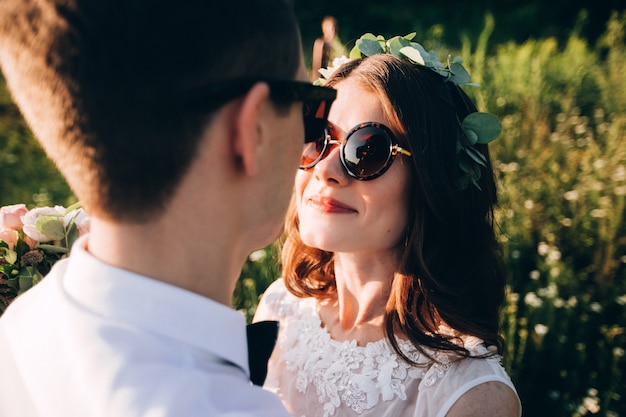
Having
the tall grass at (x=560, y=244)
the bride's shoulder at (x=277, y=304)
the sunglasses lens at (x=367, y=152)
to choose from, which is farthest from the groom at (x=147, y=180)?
the tall grass at (x=560, y=244)

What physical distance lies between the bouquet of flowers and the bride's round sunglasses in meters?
0.85

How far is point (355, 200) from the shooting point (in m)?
2.05

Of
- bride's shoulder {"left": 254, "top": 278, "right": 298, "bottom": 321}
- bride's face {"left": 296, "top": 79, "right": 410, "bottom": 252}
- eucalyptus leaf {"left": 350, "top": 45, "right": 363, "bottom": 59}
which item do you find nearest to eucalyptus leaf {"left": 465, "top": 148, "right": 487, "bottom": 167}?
bride's face {"left": 296, "top": 79, "right": 410, "bottom": 252}

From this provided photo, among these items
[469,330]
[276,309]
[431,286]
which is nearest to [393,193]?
[431,286]

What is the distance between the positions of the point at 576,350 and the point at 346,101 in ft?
7.69

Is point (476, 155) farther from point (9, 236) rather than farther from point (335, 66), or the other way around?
point (9, 236)

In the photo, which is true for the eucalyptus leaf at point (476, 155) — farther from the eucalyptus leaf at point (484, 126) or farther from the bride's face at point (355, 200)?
the bride's face at point (355, 200)

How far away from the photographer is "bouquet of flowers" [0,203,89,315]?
1719 mm

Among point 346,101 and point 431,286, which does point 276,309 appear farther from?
point 346,101

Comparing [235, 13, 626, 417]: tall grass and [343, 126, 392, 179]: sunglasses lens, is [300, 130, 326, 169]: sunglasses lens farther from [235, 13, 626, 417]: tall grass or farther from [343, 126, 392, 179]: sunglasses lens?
[235, 13, 626, 417]: tall grass

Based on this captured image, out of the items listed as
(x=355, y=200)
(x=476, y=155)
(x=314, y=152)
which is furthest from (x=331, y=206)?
(x=476, y=155)

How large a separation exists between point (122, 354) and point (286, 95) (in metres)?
0.57

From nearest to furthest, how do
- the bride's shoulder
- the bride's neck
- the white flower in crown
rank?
the bride's neck → the white flower in crown → the bride's shoulder

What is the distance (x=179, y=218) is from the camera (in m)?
1.13
